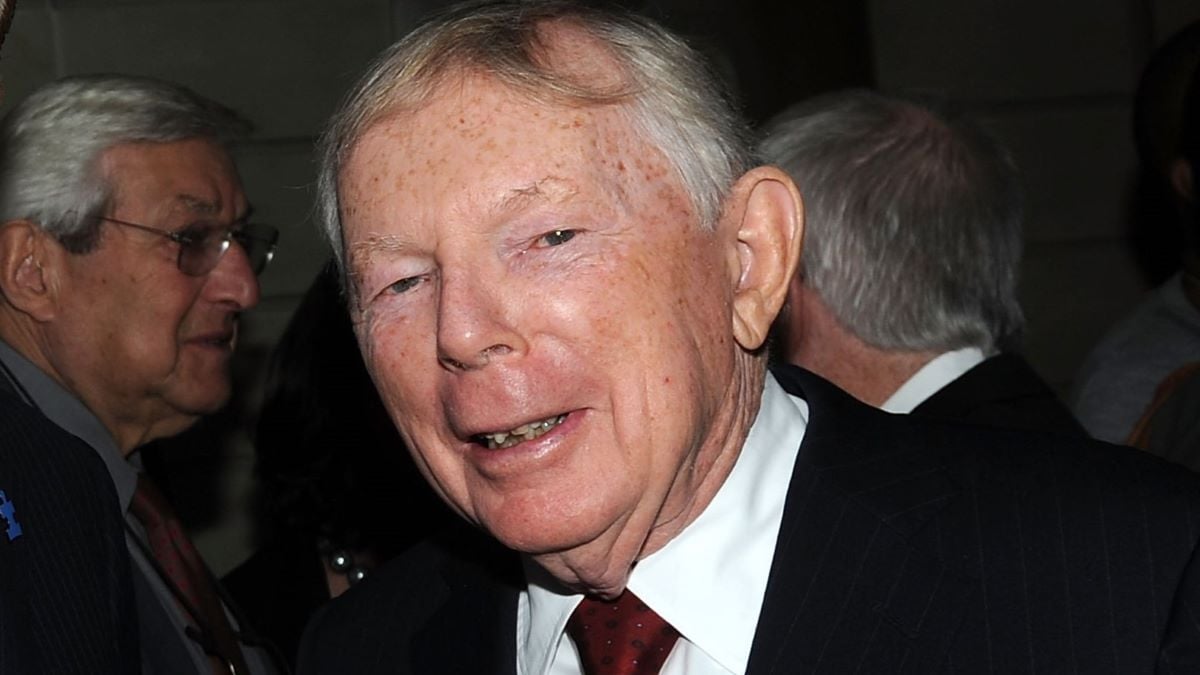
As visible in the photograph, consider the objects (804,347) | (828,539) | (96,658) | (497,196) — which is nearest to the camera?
(497,196)

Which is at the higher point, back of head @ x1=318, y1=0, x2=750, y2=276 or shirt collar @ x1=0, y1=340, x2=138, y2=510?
back of head @ x1=318, y1=0, x2=750, y2=276

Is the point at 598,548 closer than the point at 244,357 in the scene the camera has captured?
Yes

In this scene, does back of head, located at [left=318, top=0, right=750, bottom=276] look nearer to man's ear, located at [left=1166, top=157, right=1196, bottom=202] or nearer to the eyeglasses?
the eyeglasses

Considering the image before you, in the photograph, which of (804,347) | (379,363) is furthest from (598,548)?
(804,347)

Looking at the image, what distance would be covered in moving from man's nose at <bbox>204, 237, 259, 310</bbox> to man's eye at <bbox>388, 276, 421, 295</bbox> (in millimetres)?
1742

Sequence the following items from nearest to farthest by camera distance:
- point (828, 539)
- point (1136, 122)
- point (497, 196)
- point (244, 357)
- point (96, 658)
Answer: point (497, 196) → point (828, 539) → point (96, 658) → point (1136, 122) → point (244, 357)

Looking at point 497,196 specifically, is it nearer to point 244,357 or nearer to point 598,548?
point 598,548

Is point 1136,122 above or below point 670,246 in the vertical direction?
below

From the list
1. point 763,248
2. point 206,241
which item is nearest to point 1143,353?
point 763,248

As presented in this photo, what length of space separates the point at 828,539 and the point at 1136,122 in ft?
9.26

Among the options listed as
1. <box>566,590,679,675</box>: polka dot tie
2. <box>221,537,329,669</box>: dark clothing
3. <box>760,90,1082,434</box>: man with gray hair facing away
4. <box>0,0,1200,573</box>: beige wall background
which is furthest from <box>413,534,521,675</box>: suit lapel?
<box>0,0,1200,573</box>: beige wall background

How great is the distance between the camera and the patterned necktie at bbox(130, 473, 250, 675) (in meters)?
3.16

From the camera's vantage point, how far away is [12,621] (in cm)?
213

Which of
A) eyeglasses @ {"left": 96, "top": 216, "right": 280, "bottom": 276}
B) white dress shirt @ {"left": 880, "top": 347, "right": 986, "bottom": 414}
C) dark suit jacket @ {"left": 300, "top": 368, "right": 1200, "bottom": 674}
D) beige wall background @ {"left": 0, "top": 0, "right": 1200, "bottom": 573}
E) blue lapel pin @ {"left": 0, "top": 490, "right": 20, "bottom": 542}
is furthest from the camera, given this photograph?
beige wall background @ {"left": 0, "top": 0, "right": 1200, "bottom": 573}
